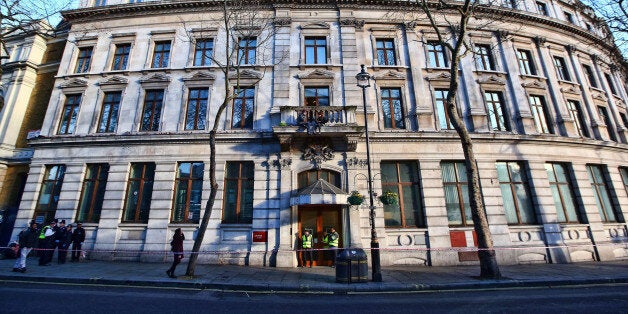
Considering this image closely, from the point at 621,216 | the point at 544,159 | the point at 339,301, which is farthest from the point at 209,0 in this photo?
the point at 621,216

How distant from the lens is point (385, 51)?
663 inches

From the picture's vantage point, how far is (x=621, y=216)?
1598 centimetres

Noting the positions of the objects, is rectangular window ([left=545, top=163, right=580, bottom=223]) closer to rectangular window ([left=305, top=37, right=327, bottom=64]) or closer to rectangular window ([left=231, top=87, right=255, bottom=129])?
rectangular window ([left=305, top=37, right=327, bottom=64])

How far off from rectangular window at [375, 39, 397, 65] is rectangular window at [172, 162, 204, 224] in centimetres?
1274

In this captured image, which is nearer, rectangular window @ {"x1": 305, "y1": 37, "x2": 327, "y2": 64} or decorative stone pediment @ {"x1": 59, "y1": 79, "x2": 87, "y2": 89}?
rectangular window @ {"x1": 305, "y1": 37, "x2": 327, "y2": 64}

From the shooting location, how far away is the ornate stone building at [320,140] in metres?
13.6

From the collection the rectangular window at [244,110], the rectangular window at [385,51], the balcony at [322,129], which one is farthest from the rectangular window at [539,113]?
the rectangular window at [244,110]

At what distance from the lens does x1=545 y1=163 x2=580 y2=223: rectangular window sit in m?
15.0

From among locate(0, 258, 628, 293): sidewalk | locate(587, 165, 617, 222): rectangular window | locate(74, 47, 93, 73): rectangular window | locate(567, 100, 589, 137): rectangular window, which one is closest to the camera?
locate(0, 258, 628, 293): sidewalk

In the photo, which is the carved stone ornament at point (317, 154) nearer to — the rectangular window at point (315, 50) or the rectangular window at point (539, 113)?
the rectangular window at point (315, 50)

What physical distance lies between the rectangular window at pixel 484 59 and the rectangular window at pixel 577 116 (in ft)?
19.6

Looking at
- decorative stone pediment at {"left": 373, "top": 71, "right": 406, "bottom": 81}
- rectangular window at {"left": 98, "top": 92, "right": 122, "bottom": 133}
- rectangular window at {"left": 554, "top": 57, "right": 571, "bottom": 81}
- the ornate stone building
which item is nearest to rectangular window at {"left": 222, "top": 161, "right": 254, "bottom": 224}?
the ornate stone building

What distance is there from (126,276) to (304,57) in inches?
558

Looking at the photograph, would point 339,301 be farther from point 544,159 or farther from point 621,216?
point 621,216
